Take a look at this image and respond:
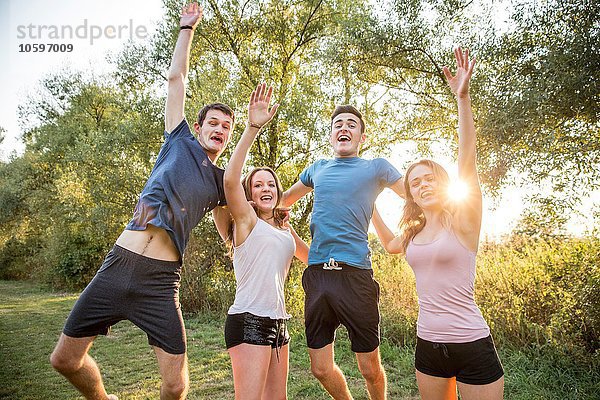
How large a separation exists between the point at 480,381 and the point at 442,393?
0.82 feet

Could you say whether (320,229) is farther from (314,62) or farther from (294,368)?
(314,62)

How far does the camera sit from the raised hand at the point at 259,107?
2.90m

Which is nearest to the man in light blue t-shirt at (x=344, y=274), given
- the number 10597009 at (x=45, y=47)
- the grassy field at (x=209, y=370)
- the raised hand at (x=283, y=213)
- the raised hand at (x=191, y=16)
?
the raised hand at (x=283, y=213)

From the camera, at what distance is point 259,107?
2.95m

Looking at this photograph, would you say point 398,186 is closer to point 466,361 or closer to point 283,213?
point 283,213

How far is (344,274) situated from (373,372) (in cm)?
77

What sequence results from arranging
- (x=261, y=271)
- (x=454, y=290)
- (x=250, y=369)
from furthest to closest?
(x=261, y=271)
(x=250, y=369)
(x=454, y=290)

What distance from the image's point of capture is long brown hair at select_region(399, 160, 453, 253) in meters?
2.68

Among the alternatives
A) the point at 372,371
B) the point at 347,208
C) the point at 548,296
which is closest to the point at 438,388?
the point at 372,371

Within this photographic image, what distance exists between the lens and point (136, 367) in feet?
20.9

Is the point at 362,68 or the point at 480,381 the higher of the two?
the point at 362,68

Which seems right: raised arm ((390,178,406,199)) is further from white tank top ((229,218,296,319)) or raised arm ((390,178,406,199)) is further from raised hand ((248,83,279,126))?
raised hand ((248,83,279,126))

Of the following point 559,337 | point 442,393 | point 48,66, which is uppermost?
point 48,66

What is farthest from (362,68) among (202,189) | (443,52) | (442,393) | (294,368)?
(442,393)
